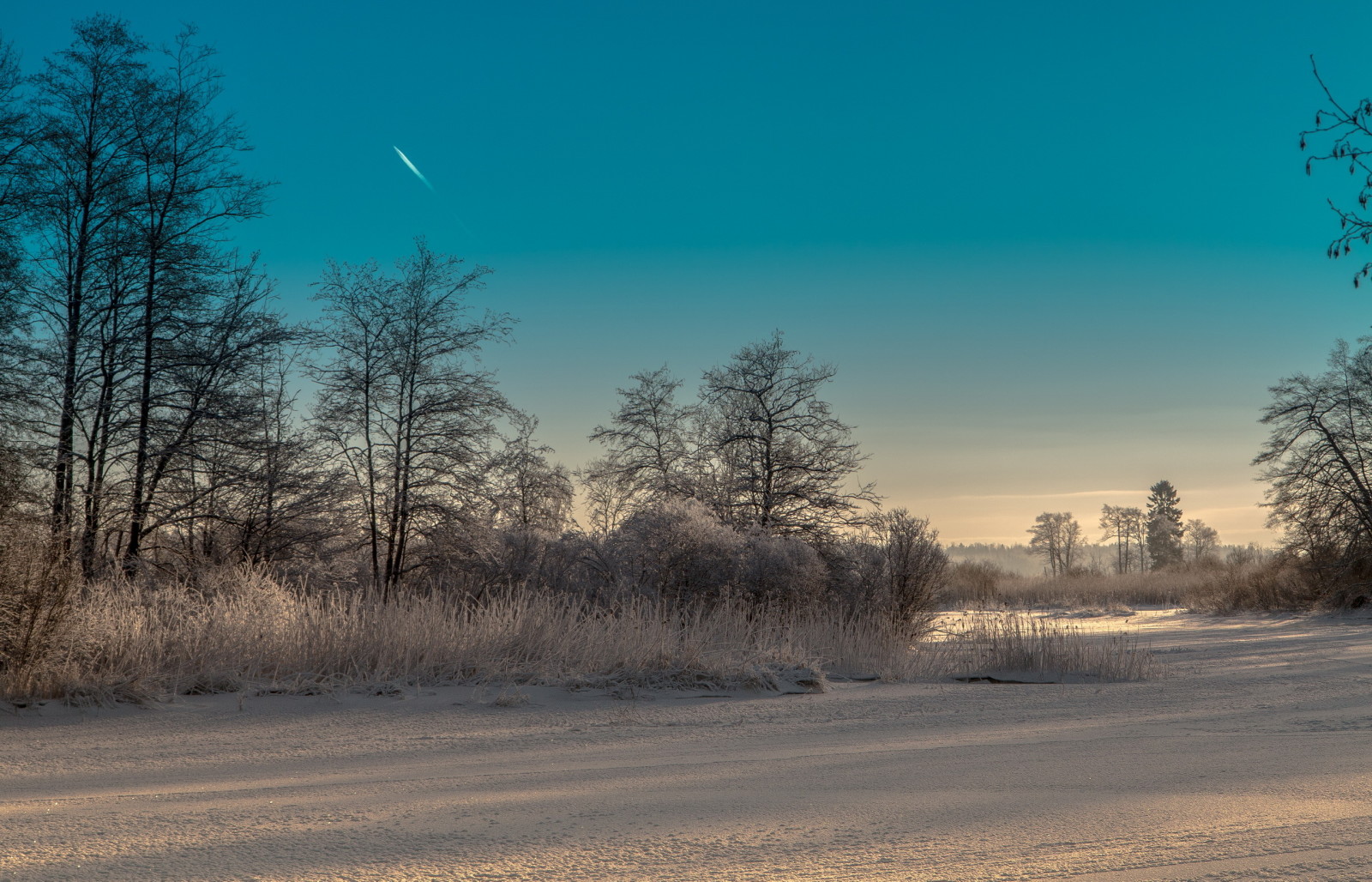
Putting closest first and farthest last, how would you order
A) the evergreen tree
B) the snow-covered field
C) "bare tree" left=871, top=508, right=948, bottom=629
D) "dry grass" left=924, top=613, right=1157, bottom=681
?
the snow-covered field → "dry grass" left=924, top=613, right=1157, bottom=681 → "bare tree" left=871, top=508, right=948, bottom=629 → the evergreen tree

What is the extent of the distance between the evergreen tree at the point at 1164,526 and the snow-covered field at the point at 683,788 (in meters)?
89.2

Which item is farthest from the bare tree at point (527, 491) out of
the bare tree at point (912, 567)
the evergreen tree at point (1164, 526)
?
the evergreen tree at point (1164, 526)

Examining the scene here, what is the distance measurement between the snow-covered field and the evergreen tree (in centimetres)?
8924

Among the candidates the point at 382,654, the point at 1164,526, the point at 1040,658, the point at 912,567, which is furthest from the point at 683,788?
the point at 1164,526

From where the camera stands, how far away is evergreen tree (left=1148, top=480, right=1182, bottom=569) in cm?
9112

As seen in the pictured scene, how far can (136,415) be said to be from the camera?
2161cm

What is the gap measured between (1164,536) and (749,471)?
79020mm

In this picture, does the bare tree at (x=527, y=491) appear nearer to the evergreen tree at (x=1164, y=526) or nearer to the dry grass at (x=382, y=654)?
the dry grass at (x=382, y=654)

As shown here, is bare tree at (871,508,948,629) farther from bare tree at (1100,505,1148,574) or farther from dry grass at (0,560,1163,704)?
bare tree at (1100,505,1148,574)

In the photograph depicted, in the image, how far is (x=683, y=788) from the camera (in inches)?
204

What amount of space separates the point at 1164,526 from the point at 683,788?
4016 inches

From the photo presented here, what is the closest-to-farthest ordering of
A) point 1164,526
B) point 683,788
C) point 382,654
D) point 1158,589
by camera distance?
point 683,788 < point 382,654 < point 1158,589 < point 1164,526

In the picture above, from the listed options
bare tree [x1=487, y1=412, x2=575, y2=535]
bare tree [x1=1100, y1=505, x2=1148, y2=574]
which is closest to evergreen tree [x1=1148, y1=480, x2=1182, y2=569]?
bare tree [x1=1100, y1=505, x2=1148, y2=574]

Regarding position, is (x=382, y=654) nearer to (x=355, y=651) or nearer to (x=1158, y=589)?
(x=355, y=651)
